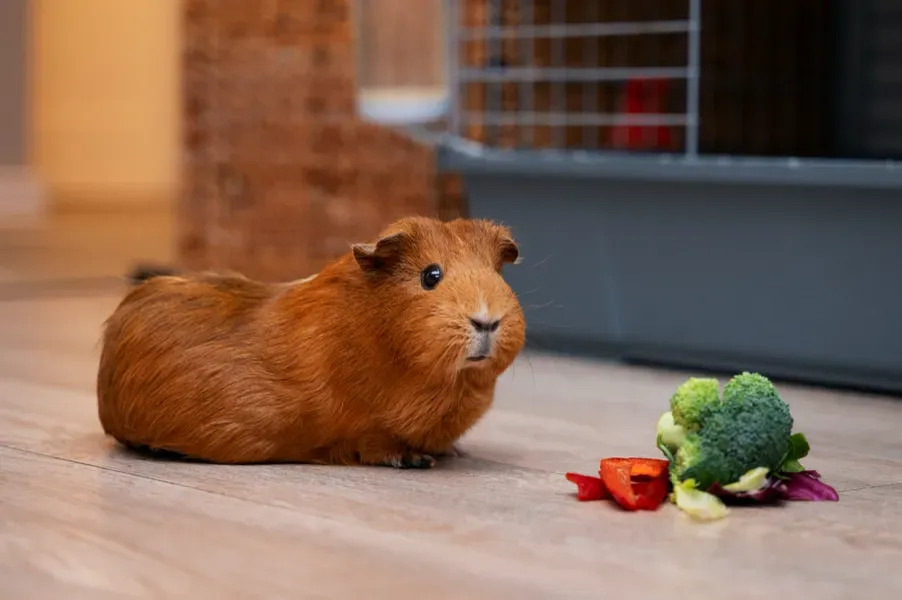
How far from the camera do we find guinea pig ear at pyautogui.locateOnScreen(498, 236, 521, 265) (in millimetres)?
1882

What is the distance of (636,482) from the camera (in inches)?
66.8

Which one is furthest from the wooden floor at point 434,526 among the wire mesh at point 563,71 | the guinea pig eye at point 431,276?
the wire mesh at point 563,71

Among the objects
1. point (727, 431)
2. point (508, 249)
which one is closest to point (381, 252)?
point (508, 249)

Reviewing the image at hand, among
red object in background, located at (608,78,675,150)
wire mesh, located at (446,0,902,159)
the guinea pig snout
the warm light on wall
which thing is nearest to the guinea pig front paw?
the guinea pig snout

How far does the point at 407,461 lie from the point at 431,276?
9.8 inches

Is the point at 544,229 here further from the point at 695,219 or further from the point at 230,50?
the point at 230,50

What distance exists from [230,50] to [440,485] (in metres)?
2.56

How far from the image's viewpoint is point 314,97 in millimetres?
3928

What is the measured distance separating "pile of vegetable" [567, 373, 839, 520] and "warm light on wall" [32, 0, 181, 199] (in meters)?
7.40

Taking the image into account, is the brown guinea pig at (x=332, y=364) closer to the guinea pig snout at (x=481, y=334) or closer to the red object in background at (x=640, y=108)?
the guinea pig snout at (x=481, y=334)

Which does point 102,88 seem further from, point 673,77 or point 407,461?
point 407,461

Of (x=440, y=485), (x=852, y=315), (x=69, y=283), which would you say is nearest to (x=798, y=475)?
(x=440, y=485)

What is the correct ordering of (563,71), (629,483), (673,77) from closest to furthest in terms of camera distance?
(629,483), (563,71), (673,77)

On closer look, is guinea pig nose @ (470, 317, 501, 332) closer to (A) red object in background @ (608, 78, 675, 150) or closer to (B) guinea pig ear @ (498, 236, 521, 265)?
(B) guinea pig ear @ (498, 236, 521, 265)
